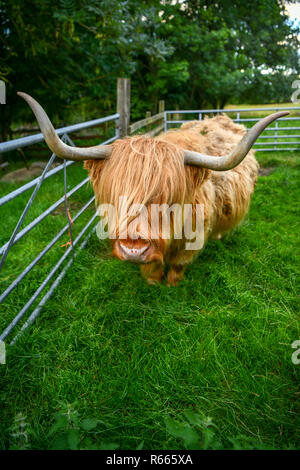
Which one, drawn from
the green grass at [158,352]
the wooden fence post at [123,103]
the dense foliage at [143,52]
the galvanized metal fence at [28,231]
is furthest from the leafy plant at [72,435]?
the dense foliage at [143,52]

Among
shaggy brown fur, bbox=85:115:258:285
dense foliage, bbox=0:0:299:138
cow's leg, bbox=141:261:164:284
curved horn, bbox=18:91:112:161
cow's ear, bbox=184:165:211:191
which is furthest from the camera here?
dense foliage, bbox=0:0:299:138

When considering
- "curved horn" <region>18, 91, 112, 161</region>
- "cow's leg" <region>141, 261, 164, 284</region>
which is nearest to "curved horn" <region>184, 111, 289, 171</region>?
"curved horn" <region>18, 91, 112, 161</region>

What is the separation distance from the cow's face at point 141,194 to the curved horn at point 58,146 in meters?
0.08

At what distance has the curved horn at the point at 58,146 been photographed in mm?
1574

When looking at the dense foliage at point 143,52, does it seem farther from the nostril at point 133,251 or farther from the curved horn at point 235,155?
the nostril at point 133,251

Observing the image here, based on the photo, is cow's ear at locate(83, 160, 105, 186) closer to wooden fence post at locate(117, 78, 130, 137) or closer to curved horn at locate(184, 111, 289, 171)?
curved horn at locate(184, 111, 289, 171)

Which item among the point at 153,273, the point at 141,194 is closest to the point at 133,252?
the point at 141,194

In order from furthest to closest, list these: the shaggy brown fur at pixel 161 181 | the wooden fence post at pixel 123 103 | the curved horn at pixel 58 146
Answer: the wooden fence post at pixel 123 103, the shaggy brown fur at pixel 161 181, the curved horn at pixel 58 146

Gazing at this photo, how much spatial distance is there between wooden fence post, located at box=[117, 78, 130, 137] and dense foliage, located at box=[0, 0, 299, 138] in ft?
1.66

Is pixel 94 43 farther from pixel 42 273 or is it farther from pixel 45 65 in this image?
pixel 42 273

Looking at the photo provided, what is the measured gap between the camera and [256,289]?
278cm

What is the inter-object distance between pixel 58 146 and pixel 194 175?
95 cm

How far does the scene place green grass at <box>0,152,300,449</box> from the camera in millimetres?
1612

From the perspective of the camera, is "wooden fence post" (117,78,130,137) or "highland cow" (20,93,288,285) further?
"wooden fence post" (117,78,130,137)
